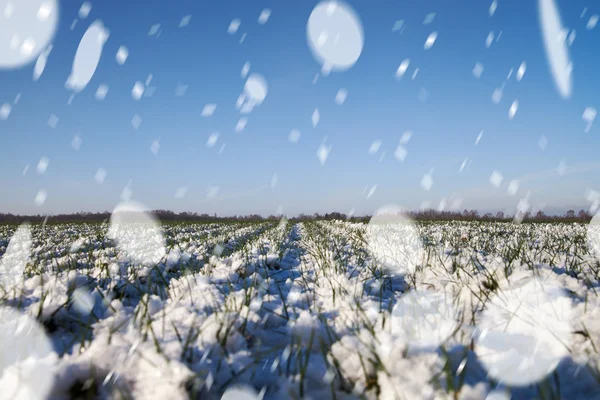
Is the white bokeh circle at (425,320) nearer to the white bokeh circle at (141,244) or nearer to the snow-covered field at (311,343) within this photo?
the snow-covered field at (311,343)

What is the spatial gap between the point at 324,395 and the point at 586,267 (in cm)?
324

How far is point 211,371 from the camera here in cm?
137

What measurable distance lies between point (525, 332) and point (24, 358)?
2.25m

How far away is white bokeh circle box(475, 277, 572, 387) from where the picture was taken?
1.37 m


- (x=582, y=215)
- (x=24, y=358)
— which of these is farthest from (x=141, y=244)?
(x=582, y=215)

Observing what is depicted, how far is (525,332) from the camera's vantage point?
1.71m

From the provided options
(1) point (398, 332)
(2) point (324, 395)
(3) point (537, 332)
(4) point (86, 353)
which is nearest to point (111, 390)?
(4) point (86, 353)

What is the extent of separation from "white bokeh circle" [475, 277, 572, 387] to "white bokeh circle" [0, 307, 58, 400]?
5.30ft

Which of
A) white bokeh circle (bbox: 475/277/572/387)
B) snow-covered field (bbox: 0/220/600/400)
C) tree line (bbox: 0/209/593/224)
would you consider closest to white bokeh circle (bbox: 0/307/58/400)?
snow-covered field (bbox: 0/220/600/400)

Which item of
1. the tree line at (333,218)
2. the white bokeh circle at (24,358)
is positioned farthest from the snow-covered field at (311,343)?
the tree line at (333,218)

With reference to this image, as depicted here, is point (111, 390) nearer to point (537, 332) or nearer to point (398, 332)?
point (398, 332)

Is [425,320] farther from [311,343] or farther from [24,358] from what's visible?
[24,358]

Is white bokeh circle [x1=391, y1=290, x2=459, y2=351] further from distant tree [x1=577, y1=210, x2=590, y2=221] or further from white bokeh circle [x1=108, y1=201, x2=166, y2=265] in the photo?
distant tree [x1=577, y1=210, x2=590, y2=221]


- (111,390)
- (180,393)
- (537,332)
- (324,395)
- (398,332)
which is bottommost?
(111,390)
